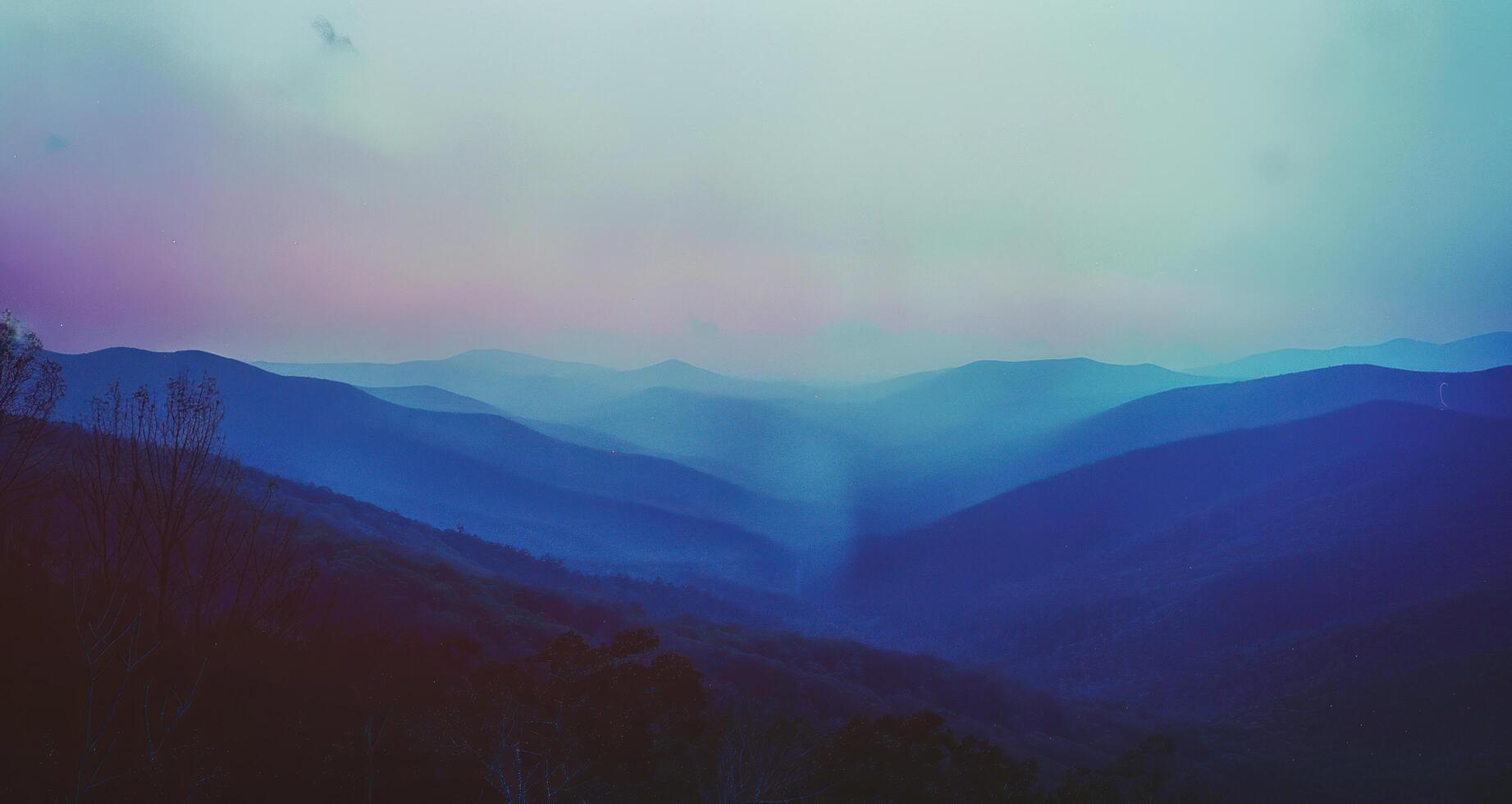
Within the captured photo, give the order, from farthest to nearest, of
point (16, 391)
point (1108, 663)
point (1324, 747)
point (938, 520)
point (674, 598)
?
1. point (938, 520)
2. point (674, 598)
3. point (1108, 663)
4. point (1324, 747)
5. point (16, 391)

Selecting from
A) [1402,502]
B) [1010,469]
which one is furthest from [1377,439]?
[1010,469]

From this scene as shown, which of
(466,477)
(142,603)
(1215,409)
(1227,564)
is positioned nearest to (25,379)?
(142,603)

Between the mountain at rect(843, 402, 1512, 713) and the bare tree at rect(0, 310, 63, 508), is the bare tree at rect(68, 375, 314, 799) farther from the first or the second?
the mountain at rect(843, 402, 1512, 713)

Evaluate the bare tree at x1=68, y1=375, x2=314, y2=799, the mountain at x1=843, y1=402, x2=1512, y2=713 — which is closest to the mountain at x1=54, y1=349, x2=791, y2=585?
the mountain at x1=843, y1=402, x2=1512, y2=713

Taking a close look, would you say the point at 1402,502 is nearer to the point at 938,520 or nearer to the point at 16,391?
the point at 938,520

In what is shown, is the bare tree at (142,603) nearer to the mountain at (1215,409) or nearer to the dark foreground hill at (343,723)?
the dark foreground hill at (343,723)
